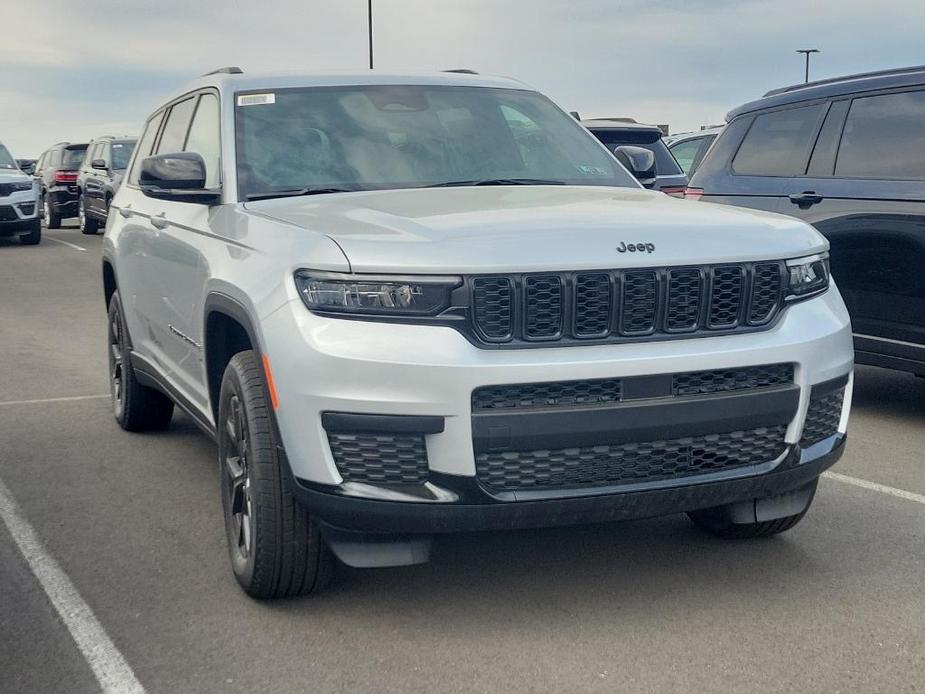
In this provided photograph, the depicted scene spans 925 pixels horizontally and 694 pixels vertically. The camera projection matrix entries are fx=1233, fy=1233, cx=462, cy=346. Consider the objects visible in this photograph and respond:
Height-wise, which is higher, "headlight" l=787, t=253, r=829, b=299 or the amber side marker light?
"headlight" l=787, t=253, r=829, b=299

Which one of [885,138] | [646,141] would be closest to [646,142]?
[646,141]

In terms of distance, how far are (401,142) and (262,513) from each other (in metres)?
1.78

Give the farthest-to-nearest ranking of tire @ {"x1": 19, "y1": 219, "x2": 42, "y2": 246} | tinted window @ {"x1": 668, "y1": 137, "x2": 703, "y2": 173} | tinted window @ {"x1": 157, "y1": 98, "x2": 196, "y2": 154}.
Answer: tire @ {"x1": 19, "y1": 219, "x2": 42, "y2": 246} < tinted window @ {"x1": 668, "y1": 137, "x2": 703, "y2": 173} < tinted window @ {"x1": 157, "y1": 98, "x2": 196, "y2": 154}

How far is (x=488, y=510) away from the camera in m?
3.49

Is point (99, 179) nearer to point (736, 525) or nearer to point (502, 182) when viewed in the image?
point (502, 182)

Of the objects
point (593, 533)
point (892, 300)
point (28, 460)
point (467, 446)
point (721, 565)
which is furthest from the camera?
point (892, 300)

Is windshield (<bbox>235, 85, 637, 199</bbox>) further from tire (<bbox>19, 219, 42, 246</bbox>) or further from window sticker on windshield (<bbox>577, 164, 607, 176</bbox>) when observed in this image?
tire (<bbox>19, 219, 42, 246</bbox>)

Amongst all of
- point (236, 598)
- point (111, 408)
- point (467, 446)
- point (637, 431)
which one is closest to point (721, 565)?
point (637, 431)

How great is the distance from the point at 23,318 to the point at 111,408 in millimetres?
5680

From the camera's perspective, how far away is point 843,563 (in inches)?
171

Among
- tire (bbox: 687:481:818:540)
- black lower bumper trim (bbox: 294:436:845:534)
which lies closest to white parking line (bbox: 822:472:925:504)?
tire (bbox: 687:481:818:540)

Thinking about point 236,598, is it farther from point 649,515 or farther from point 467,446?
point 649,515

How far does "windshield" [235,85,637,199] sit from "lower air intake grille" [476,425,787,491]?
61.3 inches

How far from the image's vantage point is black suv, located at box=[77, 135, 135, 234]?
914 inches
